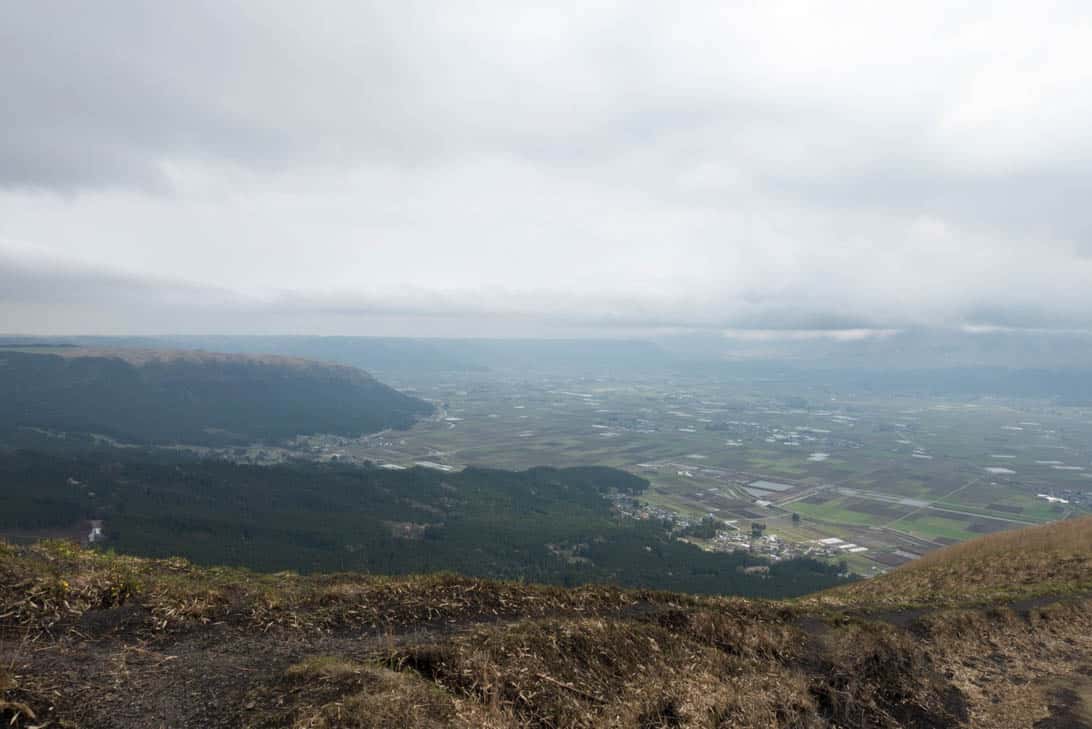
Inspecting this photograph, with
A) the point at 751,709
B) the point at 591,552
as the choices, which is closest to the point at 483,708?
the point at 751,709

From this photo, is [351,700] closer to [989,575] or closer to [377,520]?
[989,575]

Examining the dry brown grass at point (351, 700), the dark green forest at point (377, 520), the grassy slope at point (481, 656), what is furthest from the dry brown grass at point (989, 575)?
the dark green forest at point (377, 520)

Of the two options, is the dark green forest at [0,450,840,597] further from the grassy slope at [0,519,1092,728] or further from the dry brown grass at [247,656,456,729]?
the dry brown grass at [247,656,456,729]

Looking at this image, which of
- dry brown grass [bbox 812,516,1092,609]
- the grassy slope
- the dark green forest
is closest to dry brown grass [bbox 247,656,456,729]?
the grassy slope

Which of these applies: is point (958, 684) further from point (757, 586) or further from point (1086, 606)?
point (757, 586)

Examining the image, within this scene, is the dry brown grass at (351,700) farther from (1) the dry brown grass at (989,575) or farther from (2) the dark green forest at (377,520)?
(2) the dark green forest at (377,520)
